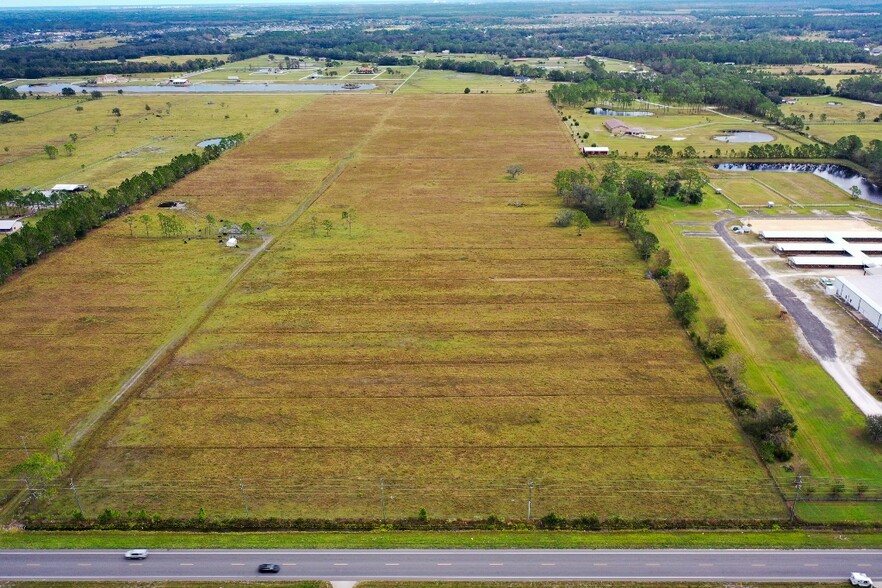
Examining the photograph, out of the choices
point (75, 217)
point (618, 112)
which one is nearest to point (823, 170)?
point (618, 112)

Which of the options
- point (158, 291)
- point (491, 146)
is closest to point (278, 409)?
point (158, 291)

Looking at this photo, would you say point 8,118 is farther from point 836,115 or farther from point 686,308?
point 836,115

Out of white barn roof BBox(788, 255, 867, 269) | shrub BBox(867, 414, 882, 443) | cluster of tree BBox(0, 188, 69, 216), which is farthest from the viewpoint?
cluster of tree BBox(0, 188, 69, 216)

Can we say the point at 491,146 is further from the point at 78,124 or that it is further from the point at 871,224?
the point at 78,124

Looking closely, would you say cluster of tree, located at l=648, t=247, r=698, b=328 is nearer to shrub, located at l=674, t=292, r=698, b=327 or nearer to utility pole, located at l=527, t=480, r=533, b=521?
shrub, located at l=674, t=292, r=698, b=327

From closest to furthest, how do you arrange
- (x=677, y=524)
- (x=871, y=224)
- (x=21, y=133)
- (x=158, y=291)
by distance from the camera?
(x=677, y=524)
(x=158, y=291)
(x=871, y=224)
(x=21, y=133)

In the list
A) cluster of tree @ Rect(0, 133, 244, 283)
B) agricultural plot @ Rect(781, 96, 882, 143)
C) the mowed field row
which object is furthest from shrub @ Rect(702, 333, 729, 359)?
agricultural plot @ Rect(781, 96, 882, 143)

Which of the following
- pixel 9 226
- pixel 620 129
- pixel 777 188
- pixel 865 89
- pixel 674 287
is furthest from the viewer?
pixel 865 89
